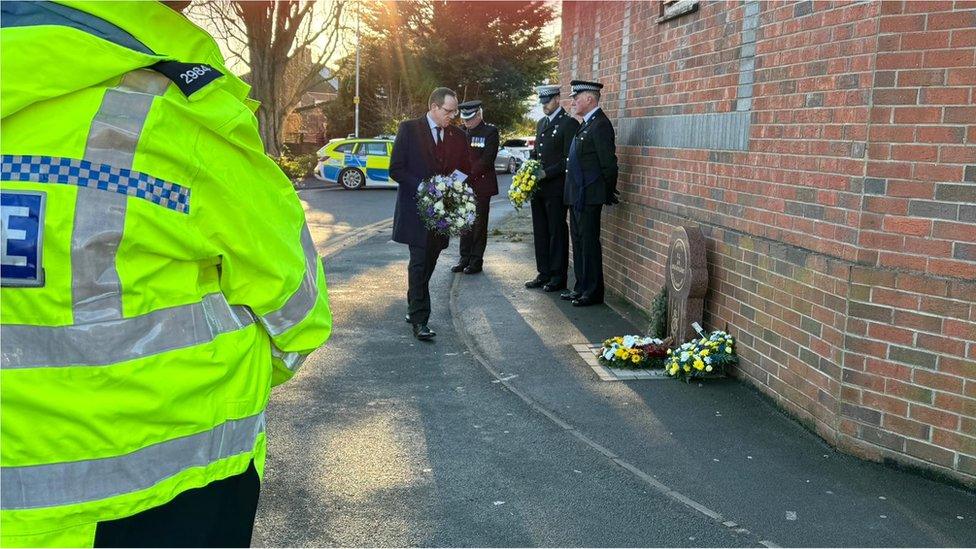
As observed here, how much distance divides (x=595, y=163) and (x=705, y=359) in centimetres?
305

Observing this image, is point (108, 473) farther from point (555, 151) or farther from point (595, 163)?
point (555, 151)

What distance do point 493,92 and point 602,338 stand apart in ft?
117

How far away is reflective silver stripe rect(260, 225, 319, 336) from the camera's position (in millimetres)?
1918

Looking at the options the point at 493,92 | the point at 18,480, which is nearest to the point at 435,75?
the point at 493,92

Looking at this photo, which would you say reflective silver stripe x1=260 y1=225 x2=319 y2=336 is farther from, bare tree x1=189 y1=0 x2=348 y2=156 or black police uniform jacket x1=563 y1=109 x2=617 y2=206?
bare tree x1=189 y1=0 x2=348 y2=156

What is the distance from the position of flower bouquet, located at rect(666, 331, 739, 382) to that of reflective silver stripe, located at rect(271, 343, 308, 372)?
14.2 feet

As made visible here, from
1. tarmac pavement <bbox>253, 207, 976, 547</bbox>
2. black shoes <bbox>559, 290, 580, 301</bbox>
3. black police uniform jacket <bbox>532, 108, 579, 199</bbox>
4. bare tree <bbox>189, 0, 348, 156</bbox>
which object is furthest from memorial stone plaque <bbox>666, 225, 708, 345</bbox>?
bare tree <bbox>189, 0, 348, 156</bbox>

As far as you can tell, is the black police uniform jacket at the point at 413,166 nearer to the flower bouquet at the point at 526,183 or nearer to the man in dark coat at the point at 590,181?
the man in dark coat at the point at 590,181

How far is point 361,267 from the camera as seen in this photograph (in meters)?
11.4

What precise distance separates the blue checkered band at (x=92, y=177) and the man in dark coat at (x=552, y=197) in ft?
26.4

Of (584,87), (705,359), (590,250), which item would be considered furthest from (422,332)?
(584,87)

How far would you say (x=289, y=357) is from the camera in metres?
2.03

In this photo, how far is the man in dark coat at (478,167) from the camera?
10.8 meters

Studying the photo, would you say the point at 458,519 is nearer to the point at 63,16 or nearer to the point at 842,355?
the point at 842,355
